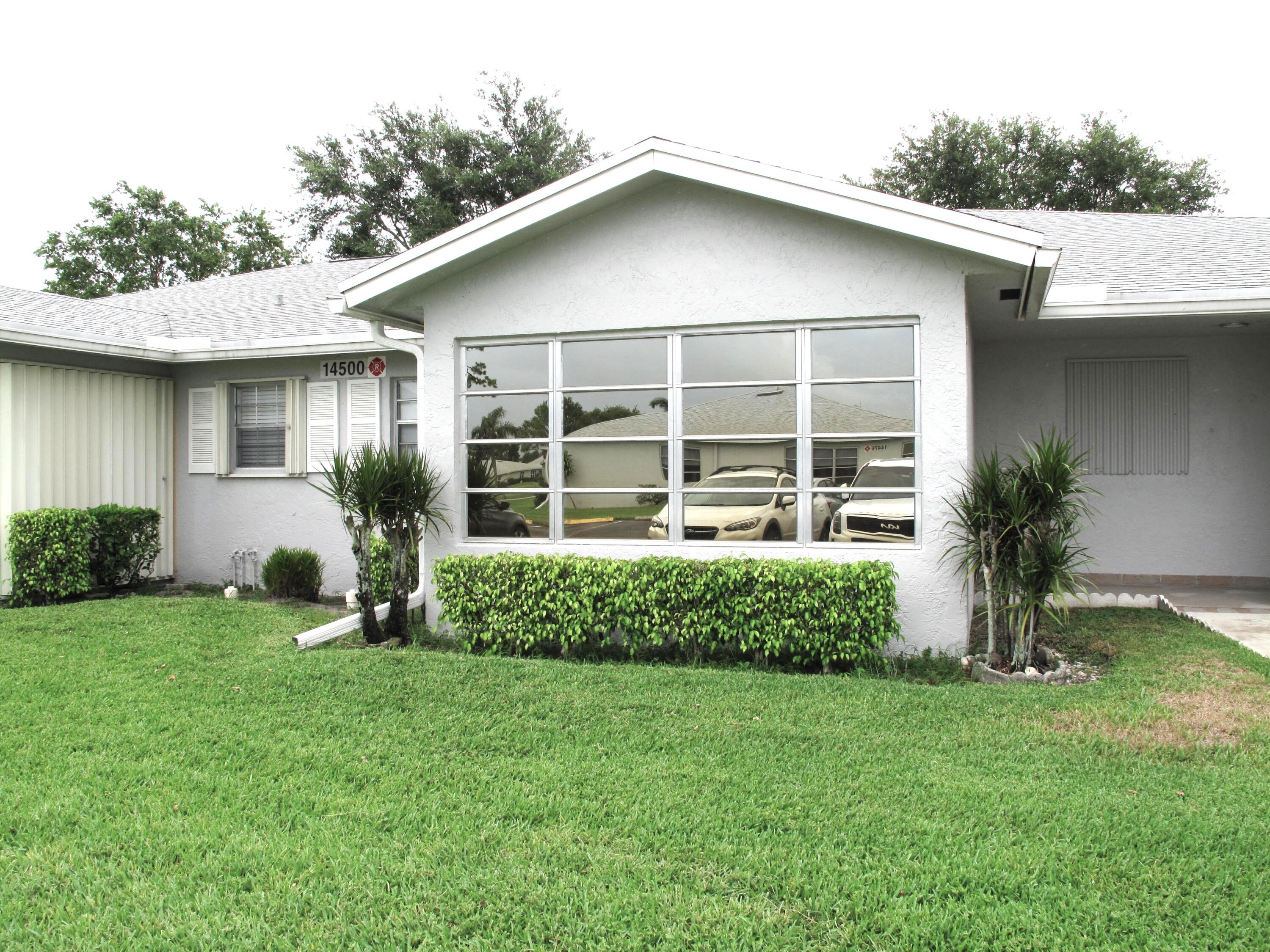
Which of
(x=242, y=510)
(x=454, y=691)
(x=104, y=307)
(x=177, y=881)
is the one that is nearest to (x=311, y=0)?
(x=104, y=307)

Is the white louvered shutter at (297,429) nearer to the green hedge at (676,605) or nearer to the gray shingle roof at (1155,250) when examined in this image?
the green hedge at (676,605)

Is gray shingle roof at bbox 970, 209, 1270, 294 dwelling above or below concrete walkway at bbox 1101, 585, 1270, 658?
above

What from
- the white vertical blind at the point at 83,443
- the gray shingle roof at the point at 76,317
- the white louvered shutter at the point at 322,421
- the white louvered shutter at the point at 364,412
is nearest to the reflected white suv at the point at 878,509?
the white louvered shutter at the point at 364,412

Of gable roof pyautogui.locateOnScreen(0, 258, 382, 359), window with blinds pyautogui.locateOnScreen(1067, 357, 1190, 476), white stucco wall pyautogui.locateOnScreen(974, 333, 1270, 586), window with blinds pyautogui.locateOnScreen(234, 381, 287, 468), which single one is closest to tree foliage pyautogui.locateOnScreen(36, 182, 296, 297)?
gable roof pyautogui.locateOnScreen(0, 258, 382, 359)

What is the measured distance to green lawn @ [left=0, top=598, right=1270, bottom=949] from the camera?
3066 millimetres

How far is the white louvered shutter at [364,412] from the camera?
34.1ft

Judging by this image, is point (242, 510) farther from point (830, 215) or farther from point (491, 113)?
point (491, 113)

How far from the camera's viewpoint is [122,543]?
1009 cm

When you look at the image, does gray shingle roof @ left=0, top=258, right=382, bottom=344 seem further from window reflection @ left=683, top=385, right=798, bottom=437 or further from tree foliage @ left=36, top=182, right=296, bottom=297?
tree foliage @ left=36, top=182, right=296, bottom=297

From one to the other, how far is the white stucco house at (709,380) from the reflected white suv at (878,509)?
1.5 inches

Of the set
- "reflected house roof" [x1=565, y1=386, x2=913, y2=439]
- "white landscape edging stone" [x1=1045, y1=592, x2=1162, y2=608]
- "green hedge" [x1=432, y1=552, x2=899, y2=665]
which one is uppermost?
"reflected house roof" [x1=565, y1=386, x2=913, y2=439]

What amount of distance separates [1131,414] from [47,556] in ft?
41.0

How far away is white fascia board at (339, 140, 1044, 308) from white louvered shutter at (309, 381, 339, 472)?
314 cm

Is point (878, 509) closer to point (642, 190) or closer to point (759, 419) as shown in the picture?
point (759, 419)
